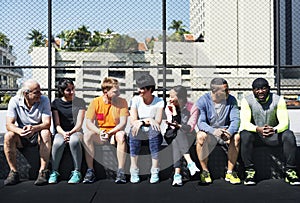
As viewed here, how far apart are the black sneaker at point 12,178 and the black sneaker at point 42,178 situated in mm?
178

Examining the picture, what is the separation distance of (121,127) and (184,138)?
557 millimetres

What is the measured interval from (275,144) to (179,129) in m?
0.84

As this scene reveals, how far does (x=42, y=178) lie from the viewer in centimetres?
347

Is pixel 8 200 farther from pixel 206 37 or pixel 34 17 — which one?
pixel 206 37

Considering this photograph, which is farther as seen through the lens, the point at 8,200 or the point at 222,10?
the point at 222,10

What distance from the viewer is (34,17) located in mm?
5059

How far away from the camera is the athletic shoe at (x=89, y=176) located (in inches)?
139

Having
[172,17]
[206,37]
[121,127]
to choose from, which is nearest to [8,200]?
[121,127]

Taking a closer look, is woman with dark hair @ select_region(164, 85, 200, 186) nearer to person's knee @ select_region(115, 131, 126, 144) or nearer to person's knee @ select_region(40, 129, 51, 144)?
person's knee @ select_region(115, 131, 126, 144)

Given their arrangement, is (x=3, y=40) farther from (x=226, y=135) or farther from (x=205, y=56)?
(x=226, y=135)

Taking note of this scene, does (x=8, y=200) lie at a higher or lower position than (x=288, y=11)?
lower

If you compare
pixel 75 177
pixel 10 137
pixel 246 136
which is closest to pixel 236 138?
pixel 246 136

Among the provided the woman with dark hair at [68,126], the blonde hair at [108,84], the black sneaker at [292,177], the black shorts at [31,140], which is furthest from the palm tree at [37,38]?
the black sneaker at [292,177]

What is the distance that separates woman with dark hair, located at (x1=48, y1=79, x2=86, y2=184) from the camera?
3549 millimetres
